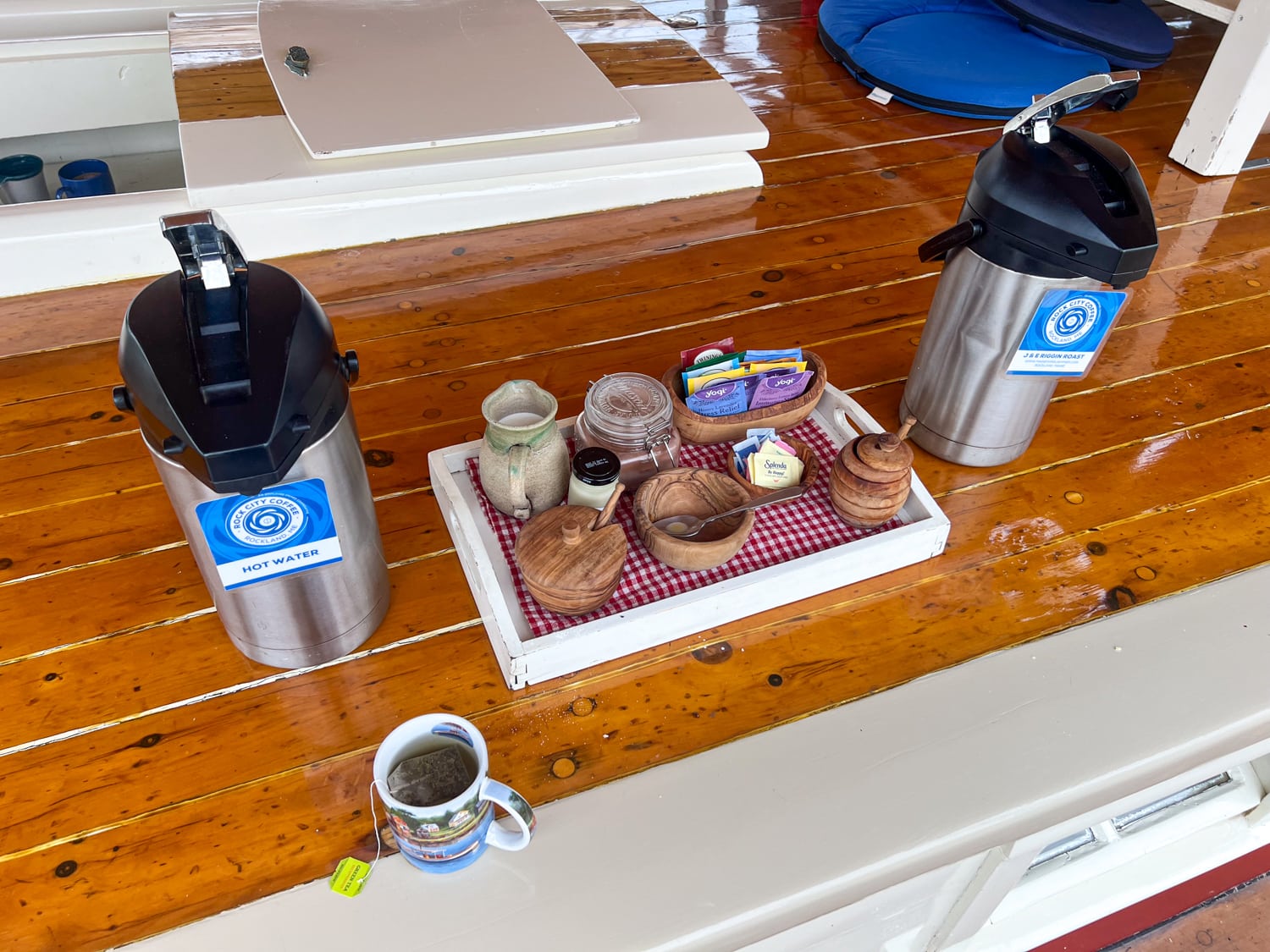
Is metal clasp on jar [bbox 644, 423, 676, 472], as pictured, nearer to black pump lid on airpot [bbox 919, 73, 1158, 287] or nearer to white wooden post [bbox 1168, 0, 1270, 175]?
black pump lid on airpot [bbox 919, 73, 1158, 287]

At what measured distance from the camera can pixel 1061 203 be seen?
983mm

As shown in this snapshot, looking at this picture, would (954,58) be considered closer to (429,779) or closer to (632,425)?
(632,425)

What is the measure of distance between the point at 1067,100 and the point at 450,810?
36.4 inches

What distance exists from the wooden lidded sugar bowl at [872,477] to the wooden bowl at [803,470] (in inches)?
1.1

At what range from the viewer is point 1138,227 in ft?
3.18

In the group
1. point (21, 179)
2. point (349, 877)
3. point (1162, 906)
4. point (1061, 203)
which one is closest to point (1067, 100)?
point (1061, 203)

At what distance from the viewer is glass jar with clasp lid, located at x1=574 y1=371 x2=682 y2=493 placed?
3.45 ft

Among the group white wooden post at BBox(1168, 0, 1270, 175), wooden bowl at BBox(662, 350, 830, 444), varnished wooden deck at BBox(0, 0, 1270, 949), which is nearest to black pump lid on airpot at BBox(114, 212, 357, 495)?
varnished wooden deck at BBox(0, 0, 1270, 949)

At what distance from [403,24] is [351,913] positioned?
5.97 ft

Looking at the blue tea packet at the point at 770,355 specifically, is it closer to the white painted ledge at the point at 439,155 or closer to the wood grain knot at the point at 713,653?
the wood grain knot at the point at 713,653

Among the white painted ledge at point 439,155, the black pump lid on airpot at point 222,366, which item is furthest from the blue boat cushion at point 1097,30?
the black pump lid on airpot at point 222,366

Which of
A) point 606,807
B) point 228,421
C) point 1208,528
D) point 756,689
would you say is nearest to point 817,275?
point 1208,528

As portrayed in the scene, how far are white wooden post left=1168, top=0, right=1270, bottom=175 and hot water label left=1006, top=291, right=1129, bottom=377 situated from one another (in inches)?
47.1

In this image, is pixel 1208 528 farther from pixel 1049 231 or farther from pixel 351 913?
pixel 351 913
